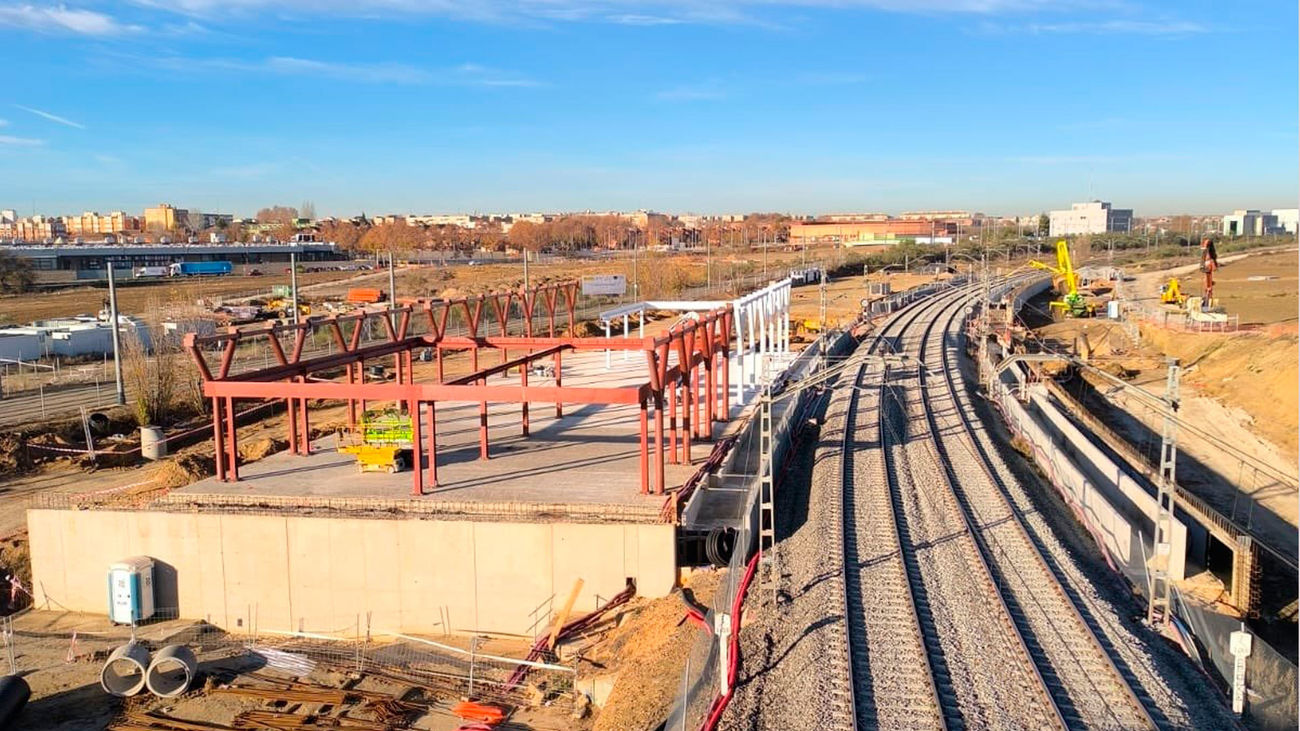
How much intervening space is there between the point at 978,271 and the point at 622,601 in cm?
9861

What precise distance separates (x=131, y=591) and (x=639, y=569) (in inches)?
398

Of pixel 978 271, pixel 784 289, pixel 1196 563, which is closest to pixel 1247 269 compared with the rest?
pixel 978 271

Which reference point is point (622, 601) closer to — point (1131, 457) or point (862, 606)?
point (862, 606)

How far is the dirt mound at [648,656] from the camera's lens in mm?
13023

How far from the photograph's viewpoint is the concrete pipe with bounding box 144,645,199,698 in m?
16.7

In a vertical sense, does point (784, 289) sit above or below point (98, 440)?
above

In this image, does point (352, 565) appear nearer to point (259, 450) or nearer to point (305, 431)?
point (305, 431)

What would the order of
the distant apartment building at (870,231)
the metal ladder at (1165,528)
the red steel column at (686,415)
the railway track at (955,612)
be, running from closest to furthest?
the railway track at (955,612) → the metal ladder at (1165,528) → the red steel column at (686,415) → the distant apartment building at (870,231)

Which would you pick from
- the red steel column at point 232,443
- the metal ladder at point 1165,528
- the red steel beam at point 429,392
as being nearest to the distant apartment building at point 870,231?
the red steel column at point 232,443

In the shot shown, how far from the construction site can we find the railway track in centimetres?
6

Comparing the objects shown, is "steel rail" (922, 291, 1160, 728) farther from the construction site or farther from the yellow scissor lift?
the yellow scissor lift

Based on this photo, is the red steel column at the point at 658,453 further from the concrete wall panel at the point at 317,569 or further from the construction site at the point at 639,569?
the concrete wall panel at the point at 317,569

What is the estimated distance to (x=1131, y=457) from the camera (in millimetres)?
29844

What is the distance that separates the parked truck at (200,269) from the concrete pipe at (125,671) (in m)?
102
